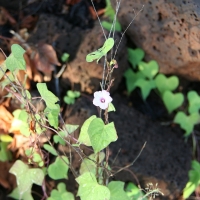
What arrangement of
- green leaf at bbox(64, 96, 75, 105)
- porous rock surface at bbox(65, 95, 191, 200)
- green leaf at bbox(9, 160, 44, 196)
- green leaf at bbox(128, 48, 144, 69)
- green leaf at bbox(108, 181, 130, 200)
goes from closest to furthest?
1. green leaf at bbox(108, 181, 130, 200)
2. green leaf at bbox(9, 160, 44, 196)
3. porous rock surface at bbox(65, 95, 191, 200)
4. green leaf at bbox(64, 96, 75, 105)
5. green leaf at bbox(128, 48, 144, 69)

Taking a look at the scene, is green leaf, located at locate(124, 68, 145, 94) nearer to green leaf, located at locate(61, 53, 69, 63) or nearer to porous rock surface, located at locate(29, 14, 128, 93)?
Result: porous rock surface, located at locate(29, 14, 128, 93)

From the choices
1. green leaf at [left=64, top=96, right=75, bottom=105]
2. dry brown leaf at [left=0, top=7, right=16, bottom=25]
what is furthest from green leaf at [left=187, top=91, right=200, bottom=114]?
dry brown leaf at [left=0, top=7, right=16, bottom=25]

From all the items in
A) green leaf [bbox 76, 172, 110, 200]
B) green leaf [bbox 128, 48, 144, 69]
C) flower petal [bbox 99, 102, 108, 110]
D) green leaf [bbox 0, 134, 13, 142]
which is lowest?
green leaf [bbox 0, 134, 13, 142]

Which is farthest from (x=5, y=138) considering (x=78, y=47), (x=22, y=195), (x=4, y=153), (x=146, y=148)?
(x=146, y=148)

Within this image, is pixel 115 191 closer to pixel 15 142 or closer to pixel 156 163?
pixel 156 163

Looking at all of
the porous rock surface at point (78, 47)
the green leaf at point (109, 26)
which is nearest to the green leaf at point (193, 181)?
the porous rock surface at point (78, 47)

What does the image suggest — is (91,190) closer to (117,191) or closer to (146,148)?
(117,191)

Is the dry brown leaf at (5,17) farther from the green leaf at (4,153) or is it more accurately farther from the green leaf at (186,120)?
the green leaf at (186,120)

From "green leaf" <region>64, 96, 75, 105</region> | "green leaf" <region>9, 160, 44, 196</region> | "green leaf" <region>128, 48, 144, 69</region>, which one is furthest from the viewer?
"green leaf" <region>128, 48, 144, 69</region>
